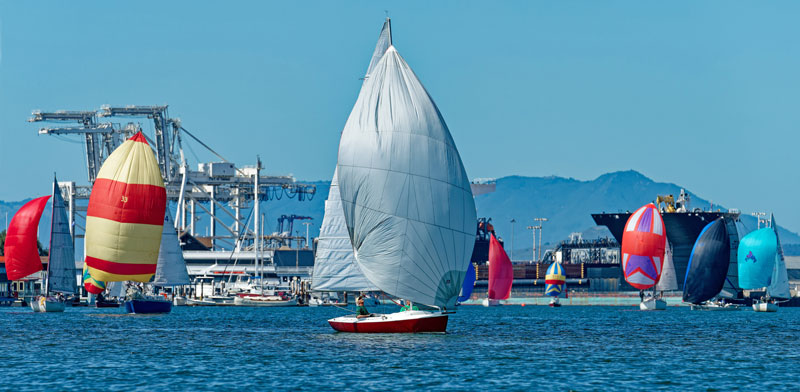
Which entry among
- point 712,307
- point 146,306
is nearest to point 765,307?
point 712,307

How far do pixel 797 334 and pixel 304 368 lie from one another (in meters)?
34.5

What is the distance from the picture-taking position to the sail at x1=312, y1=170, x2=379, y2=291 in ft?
180

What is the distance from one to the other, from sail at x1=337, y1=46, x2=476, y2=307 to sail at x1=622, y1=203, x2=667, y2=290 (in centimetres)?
6069

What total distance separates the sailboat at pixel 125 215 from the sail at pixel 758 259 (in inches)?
2382

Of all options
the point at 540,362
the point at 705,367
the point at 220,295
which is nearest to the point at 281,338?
the point at 540,362

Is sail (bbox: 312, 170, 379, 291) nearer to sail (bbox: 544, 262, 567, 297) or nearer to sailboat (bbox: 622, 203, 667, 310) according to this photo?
sailboat (bbox: 622, 203, 667, 310)

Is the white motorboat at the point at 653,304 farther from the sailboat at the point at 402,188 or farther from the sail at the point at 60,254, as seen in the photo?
the sailboat at the point at 402,188

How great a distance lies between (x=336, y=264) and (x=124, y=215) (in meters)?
18.8

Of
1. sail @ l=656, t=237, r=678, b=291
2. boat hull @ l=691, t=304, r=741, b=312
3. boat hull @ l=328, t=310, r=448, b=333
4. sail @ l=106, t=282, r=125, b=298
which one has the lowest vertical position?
boat hull @ l=328, t=310, r=448, b=333

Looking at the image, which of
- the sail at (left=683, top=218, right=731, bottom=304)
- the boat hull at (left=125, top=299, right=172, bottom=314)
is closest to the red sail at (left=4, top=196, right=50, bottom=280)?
the boat hull at (left=125, top=299, right=172, bottom=314)

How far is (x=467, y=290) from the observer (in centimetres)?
11300

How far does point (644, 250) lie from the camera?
105062 millimetres

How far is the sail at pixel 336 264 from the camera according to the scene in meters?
54.8

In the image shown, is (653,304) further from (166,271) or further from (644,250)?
(166,271)
